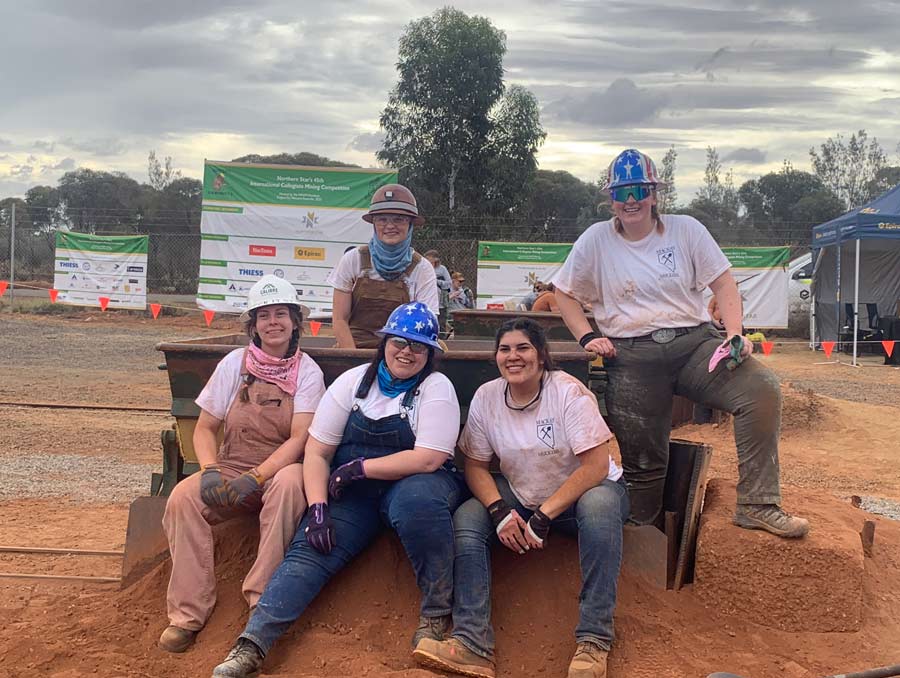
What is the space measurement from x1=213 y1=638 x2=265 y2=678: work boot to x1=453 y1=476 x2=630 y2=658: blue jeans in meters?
0.85

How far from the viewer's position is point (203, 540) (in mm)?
4297

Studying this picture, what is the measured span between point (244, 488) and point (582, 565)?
1.59 meters

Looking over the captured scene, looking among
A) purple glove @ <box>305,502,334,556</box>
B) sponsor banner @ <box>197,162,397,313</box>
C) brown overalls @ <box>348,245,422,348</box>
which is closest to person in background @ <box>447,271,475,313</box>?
sponsor banner @ <box>197,162,397,313</box>

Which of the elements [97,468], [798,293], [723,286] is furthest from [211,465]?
[798,293]

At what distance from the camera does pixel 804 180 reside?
42156mm

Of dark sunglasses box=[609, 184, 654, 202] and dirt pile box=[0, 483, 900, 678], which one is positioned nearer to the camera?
dirt pile box=[0, 483, 900, 678]

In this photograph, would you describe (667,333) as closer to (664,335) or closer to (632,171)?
(664,335)

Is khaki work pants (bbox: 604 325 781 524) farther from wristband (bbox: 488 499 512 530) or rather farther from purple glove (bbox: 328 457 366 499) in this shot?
purple glove (bbox: 328 457 366 499)

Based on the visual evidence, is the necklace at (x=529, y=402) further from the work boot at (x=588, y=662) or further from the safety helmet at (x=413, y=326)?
the work boot at (x=588, y=662)

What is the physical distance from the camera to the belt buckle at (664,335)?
15.0 ft

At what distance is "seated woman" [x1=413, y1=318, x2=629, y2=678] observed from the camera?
3.89m

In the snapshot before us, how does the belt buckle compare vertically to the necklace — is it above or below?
above

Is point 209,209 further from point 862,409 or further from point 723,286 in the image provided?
point 723,286

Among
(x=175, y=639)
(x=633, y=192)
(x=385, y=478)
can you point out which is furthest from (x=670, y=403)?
(x=175, y=639)
